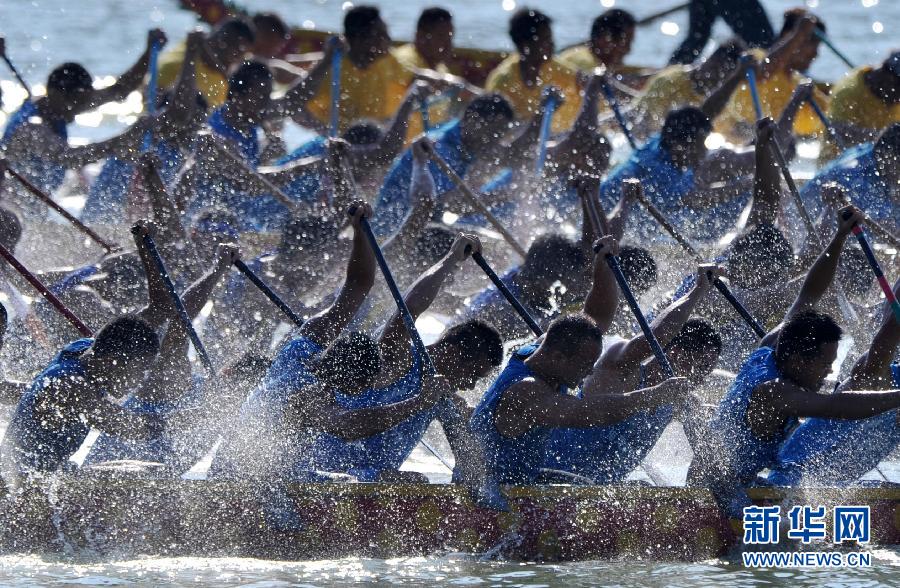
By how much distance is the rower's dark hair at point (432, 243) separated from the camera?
8.50 metres

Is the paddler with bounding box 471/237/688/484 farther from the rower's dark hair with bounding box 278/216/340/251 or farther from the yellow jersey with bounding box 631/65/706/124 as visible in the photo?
the yellow jersey with bounding box 631/65/706/124

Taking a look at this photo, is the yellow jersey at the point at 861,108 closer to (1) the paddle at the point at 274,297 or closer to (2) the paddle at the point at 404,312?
(1) the paddle at the point at 274,297

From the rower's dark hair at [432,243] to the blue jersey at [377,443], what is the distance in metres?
2.23

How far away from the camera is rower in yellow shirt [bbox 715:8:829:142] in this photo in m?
11.4

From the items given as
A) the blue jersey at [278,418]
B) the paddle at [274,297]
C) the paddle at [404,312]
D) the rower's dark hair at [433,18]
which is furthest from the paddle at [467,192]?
the rower's dark hair at [433,18]

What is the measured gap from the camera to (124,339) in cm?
602

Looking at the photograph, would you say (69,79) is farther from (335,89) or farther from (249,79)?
(335,89)

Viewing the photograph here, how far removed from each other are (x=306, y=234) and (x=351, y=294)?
193cm

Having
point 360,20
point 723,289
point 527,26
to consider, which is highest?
point 527,26

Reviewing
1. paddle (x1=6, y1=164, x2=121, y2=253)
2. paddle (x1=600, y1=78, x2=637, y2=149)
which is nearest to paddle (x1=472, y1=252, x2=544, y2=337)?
paddle (x1=6, y1=164, x2=121, y2=253)

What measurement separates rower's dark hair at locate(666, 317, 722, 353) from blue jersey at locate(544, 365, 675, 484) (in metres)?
0.38

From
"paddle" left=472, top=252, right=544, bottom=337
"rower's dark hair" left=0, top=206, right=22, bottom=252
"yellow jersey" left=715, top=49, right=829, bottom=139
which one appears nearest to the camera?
"paddle" left=472, top=252, right=544, bottom=337

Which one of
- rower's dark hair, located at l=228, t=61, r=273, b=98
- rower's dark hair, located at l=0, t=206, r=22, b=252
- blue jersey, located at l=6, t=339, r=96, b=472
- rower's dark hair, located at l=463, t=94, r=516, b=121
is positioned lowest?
blue jersey, located at l=6, t=339, r=96, b=472

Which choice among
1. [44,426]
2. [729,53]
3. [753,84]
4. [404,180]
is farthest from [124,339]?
[729,53]
